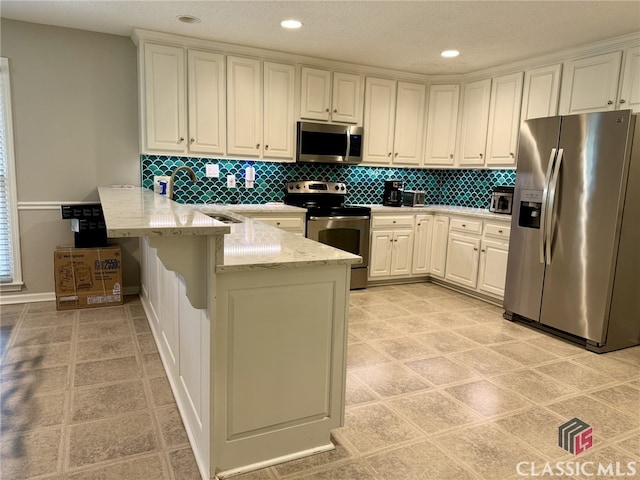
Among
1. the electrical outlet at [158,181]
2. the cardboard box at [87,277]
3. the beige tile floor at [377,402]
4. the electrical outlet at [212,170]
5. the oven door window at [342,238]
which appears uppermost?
the electrical outlet at [212,170]

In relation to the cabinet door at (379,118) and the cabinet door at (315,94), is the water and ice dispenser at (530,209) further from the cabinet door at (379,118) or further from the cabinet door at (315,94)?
the cabinet door at (315,94)

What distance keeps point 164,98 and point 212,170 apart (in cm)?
81

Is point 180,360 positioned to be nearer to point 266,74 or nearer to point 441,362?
point 441,362

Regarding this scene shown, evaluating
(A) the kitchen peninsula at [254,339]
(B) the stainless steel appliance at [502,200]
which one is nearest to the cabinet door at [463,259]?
(B) the stainless steel appliance at [502,200]

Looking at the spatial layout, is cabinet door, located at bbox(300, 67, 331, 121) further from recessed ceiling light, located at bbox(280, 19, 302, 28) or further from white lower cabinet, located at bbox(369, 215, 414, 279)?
white lower cabinet, located at bbox(369, 215, 414, 279)

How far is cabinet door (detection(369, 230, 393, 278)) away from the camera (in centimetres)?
480

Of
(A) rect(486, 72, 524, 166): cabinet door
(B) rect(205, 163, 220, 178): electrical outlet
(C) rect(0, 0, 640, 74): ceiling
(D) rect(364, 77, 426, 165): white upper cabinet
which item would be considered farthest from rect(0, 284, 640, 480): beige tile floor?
(C) rect(0, 0, 640, 74): ceiling

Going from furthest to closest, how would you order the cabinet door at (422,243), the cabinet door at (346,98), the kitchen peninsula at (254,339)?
the cabinet door at (422,243)
the cabinet door at (346,98)
the kitchen peninsula at (254,339)

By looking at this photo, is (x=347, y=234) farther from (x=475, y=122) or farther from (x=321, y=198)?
(x=475, y=122)

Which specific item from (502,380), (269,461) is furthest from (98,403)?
(502,380)

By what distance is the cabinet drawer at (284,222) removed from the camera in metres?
4.25

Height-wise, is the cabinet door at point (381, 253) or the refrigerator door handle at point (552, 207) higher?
the refrigerator door handle at point (552, 207)

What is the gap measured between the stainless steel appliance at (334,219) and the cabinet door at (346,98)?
29.0 inches

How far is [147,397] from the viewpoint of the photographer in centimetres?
241
